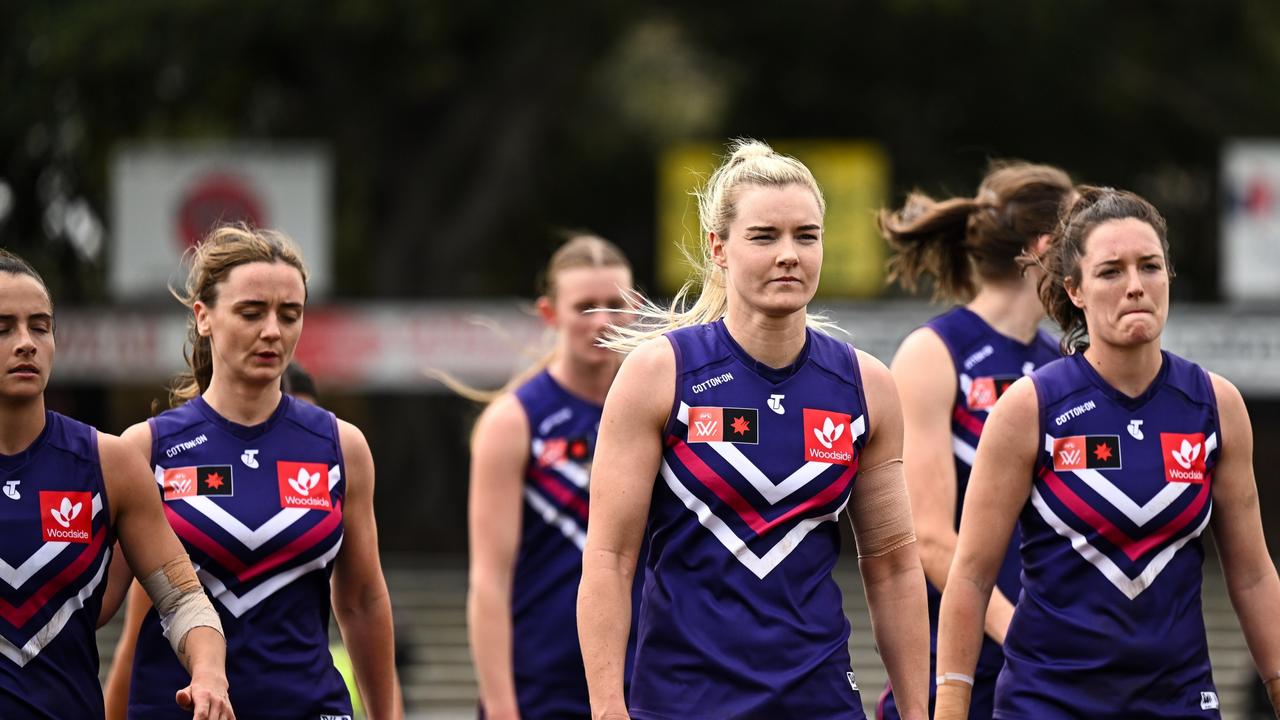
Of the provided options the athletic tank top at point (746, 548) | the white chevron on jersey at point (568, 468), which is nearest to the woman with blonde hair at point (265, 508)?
the athletic tank top at point (746, 548)

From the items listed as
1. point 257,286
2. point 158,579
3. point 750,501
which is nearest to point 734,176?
point 750,501

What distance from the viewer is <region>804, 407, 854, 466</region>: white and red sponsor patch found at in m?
4.73

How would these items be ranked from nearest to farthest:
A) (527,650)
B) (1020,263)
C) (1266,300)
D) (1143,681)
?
(1143,681) → (1020,263) → (527,650) → (1266,300)

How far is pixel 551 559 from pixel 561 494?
23cm

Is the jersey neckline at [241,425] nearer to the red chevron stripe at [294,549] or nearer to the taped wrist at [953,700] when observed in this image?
the red chevron stripe at [294,549]

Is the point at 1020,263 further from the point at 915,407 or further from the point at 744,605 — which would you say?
the point at 744,605

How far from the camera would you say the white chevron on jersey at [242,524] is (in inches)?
208

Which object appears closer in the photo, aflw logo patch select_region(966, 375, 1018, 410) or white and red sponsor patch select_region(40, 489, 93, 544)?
white and red sponsor patch select_region(40, 489, 93, 544)

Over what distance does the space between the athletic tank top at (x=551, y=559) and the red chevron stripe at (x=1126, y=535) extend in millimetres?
2132

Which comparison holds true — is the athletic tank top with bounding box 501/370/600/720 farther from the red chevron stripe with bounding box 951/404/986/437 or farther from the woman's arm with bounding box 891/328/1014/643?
the red chevron stripe with bounding box 951/404/986/437

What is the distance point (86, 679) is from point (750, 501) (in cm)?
171

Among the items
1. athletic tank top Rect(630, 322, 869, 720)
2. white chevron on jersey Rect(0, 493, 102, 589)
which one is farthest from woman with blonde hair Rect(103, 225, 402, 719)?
athletic tank top Rect(630, 322, 869, 720)

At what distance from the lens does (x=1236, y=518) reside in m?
5.09

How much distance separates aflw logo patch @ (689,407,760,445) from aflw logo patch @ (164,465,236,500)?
55.0 inches
